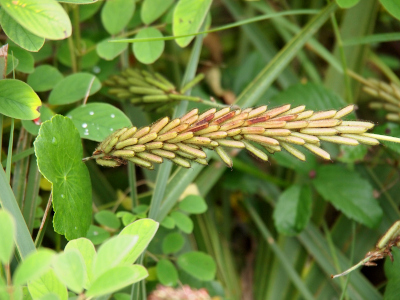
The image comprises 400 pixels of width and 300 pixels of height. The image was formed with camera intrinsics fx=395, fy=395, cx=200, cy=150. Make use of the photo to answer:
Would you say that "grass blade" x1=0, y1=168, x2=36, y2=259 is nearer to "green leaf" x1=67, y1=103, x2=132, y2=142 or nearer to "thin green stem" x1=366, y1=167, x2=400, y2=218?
"green leaf" x1=67, y1=103, x2=132, y2=142

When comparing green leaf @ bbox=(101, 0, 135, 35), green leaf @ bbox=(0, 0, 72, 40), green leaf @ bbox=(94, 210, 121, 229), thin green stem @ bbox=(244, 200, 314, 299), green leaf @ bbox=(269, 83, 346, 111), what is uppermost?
green leaf @ bbox=(0, 0, 72, 40)

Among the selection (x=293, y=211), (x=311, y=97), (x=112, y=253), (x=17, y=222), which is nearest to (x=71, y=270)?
(x=112, y=253)

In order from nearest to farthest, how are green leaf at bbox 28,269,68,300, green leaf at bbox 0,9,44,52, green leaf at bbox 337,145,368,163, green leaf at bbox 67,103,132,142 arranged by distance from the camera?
green leaf at bbox 28,269,68,300 < green leaf at bbox 0,9,44,52 < green leaf at bbox 67,103,132,142 < green leaf at bbox 337,145,368,163

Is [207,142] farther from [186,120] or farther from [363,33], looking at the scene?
[363,33]

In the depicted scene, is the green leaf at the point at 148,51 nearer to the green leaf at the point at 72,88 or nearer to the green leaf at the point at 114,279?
the green leaf at the point at 72,88

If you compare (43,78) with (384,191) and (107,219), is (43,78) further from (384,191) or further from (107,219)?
(384,191)

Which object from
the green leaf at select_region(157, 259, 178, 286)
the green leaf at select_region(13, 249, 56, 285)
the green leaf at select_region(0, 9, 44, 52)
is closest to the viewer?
the green leaf at select_region(13, 249, 56, 285)

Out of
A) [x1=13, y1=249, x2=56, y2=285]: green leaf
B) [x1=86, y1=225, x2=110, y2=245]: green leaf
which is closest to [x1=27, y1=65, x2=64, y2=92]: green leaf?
[x1=86, y1=225, x2=110, y2=245]: green leaf
